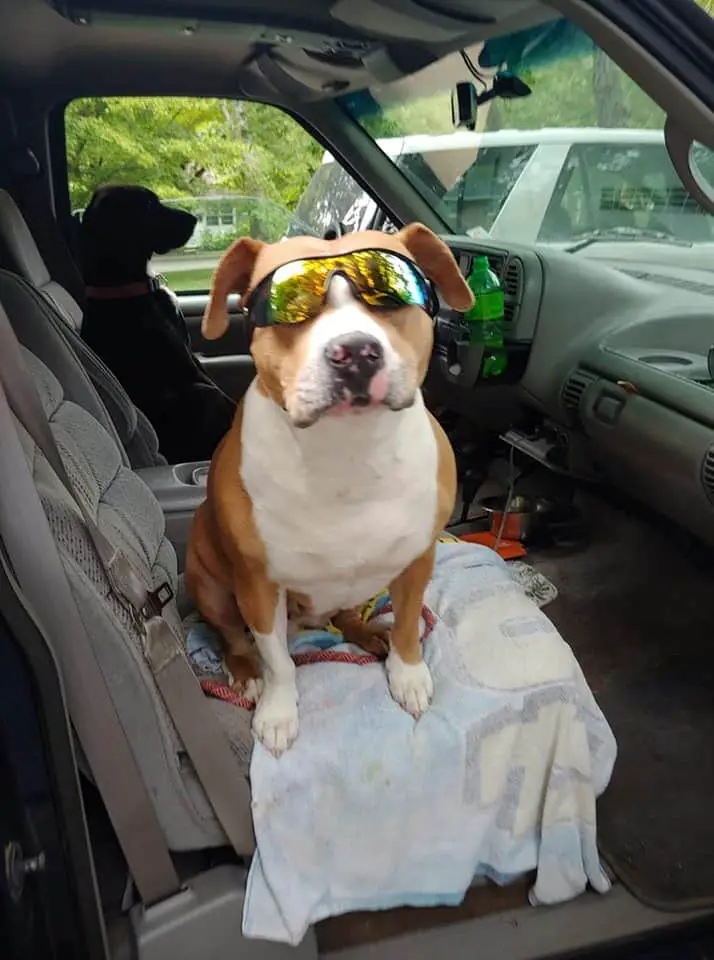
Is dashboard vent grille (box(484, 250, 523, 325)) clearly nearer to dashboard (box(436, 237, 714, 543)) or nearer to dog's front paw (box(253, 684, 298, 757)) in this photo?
dashboard (box(436, 237, 714, 543))

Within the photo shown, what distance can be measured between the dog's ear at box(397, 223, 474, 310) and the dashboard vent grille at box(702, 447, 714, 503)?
70cm

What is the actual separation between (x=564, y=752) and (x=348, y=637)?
421mm

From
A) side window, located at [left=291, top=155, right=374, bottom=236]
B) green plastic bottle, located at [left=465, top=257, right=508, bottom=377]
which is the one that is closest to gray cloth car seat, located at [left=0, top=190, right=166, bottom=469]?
green plastic bottle, located at [left=465, top=257, right=508, bottom=377]

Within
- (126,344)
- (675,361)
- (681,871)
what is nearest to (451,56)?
(675,361)

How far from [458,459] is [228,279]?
1.69m

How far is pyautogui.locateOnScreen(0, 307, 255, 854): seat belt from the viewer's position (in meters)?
0.99

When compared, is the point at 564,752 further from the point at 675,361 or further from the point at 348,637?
the point at 675,361

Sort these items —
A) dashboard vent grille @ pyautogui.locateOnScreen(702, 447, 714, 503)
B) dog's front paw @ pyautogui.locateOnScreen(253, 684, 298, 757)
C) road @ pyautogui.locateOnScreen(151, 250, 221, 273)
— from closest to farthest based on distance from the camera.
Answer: dog's front paw @ pyautogui.locateOnScreen(253, 684, 298, 757), dashboard vent grille @ pyautogui.locateOnScreen(702, 447, 714, 503), road @ pyautogui.locateOnScreen(151, 250, 221, 273)

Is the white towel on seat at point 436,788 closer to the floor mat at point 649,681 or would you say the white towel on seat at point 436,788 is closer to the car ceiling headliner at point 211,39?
the floor mat at point 649,681

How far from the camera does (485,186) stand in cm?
258

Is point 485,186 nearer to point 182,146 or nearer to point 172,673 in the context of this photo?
point 182,146

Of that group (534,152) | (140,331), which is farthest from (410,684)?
(534,152)

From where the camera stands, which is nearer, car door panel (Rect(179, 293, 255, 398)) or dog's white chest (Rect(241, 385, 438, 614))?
dog's white chest (Rect(241, 385, 438, 614))

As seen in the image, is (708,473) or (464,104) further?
(464,104)
